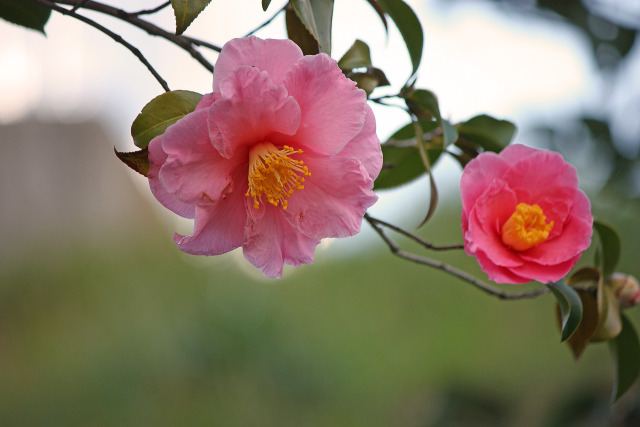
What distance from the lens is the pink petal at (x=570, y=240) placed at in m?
0.56

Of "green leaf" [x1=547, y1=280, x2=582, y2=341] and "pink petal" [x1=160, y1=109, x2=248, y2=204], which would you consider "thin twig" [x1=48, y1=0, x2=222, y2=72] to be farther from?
"green leaf" [x1=547, y1=280, x2=582, y2=341]

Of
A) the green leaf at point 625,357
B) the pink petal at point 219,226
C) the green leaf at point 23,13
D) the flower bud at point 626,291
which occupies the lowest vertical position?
the green leaf at point 625,357

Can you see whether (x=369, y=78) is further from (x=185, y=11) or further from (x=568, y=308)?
(x=568, y=308)

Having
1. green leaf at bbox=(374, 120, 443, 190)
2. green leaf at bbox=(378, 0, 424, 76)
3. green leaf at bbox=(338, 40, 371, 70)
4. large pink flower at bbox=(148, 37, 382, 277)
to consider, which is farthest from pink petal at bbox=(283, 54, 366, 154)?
green leaf at bbox=(374, 120, 443, 190)

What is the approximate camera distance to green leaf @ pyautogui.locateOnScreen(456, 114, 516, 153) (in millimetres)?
703

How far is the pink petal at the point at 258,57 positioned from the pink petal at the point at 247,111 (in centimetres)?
2

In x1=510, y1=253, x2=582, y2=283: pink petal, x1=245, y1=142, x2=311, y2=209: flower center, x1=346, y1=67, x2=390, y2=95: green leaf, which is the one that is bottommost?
x1=510, y1=253, x2=582, y2=283: pink petal

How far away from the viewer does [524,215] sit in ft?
1.94

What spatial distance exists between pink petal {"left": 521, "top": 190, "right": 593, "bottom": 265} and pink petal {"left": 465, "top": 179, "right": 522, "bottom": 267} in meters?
0.02

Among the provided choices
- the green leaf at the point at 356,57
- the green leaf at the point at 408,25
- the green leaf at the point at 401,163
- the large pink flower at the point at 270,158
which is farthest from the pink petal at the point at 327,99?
the green leaf at the point at 401,163

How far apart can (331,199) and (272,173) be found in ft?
0.19

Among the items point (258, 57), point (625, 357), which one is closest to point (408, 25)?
point (258, 57)

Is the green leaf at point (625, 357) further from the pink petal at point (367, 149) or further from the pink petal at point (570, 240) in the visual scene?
the pink petal at point (367, 149)

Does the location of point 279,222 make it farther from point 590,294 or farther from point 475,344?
point 475,344
